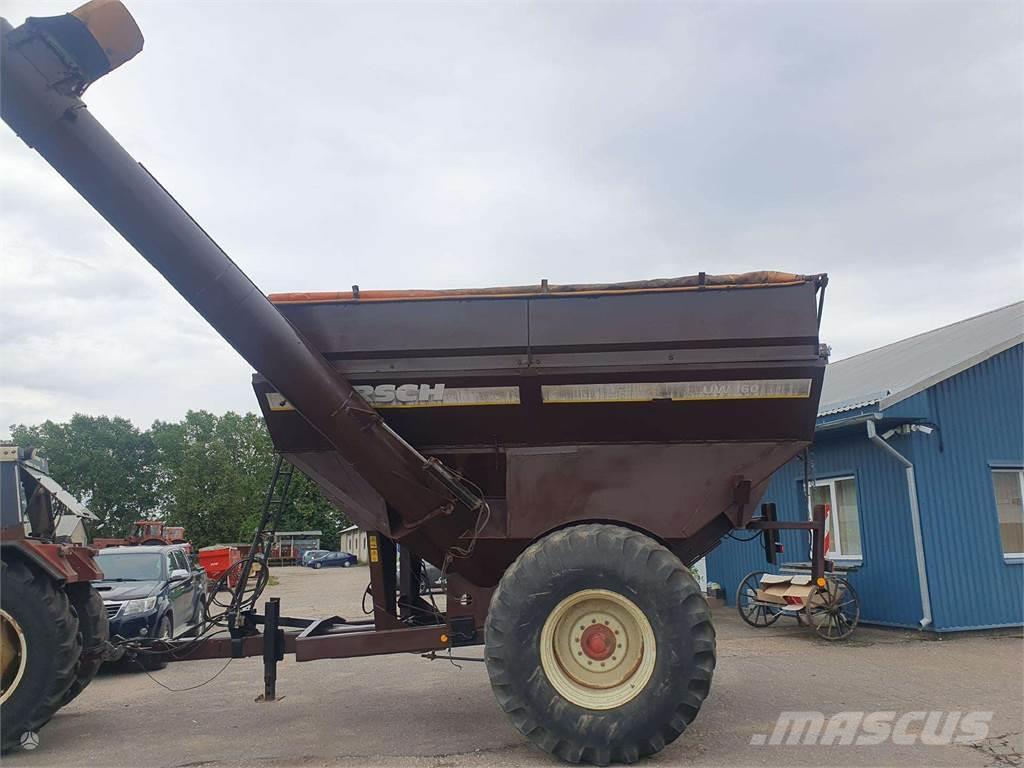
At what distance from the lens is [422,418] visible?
5.62 m

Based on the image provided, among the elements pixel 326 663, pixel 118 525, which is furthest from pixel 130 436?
pixel 326 663

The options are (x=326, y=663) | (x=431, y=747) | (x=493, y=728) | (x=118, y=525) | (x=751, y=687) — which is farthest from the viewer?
(x=118, y=525)

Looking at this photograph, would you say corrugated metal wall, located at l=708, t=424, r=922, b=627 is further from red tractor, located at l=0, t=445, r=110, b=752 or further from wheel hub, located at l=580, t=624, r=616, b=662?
red tractor, located at l=0, t=445, r=110, b=752

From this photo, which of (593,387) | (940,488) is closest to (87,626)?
(593,387)

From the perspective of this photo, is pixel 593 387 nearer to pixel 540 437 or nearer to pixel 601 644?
pixel 540 437

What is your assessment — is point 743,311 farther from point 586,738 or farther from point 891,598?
point 891,598

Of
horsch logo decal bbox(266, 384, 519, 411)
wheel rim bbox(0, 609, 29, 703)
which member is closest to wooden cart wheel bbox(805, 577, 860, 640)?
horsch logo decal bbox(266, 384, 519, 411)

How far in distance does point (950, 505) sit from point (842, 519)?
1.76 metres

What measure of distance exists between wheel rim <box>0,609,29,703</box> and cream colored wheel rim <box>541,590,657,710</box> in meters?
3.76

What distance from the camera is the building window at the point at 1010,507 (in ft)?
33.6

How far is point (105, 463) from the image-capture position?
62.7 meters

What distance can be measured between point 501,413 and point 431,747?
2.43m

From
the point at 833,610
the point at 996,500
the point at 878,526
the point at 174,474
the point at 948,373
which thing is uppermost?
the point at 174,474

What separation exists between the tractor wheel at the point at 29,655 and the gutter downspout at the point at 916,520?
30.6 feet
